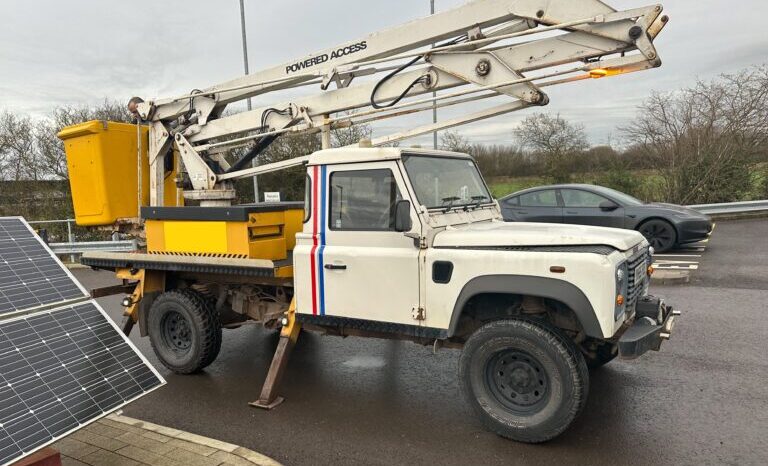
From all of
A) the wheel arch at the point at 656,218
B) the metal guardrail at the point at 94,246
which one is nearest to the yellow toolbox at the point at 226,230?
the wheel arch at the point at 656,218

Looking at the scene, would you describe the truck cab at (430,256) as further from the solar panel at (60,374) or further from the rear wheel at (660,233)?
the rear wheel at (660,233)

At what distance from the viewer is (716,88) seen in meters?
16.3

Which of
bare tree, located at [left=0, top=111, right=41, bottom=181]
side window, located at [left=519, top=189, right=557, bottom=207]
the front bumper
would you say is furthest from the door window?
bare tree, located at [left=0, top=111, right=41, bottom=181]

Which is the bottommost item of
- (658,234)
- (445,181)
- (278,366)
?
(278,366)

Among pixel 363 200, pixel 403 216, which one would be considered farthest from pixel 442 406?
pixel 363 200

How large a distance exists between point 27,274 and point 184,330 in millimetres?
2053

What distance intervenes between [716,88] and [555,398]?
16.9m

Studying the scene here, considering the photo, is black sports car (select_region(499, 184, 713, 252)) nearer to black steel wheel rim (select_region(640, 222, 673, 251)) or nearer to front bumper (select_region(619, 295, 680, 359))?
black steel wheel rim (select_region(640, 222, 673, 251))

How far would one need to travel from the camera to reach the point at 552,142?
2103 centimetres

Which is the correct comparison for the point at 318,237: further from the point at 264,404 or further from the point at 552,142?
the point at 552,142

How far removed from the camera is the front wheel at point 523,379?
357cm

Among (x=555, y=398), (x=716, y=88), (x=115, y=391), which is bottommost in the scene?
(x=555, y=398)

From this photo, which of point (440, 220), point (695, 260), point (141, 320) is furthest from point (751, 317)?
point (141, 320)

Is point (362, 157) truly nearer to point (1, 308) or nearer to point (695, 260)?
point (1, 308)
